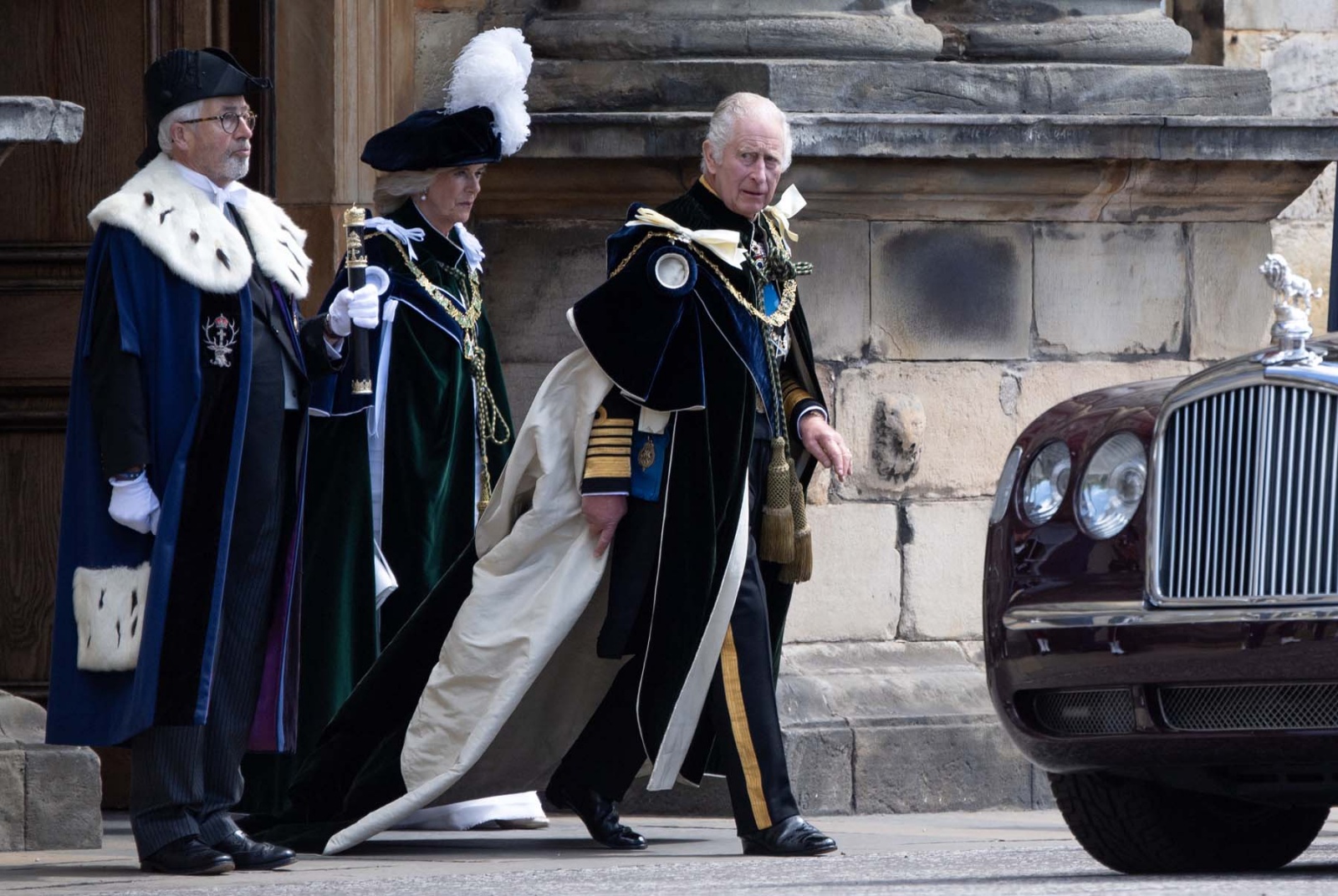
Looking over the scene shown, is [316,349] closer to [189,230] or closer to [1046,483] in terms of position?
[189,230]

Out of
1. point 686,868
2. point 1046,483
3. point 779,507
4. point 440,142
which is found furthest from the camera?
point 440,142

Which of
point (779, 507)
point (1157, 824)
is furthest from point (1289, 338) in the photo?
point (779, 507)

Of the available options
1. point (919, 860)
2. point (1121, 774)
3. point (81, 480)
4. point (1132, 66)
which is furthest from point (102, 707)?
point (1132, 66)

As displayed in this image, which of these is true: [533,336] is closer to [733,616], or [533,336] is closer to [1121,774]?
[733,616]

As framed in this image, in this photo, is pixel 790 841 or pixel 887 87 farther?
pixel 887 87

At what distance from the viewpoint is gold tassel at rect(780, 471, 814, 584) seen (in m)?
6.69

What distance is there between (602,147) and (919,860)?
8.16 feet

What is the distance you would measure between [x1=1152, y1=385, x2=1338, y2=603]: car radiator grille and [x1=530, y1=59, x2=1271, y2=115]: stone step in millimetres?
2689

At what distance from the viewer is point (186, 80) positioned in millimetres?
6355

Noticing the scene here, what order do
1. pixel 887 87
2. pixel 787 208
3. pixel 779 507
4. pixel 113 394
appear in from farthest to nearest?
1. pixel 887 87
2. pixel 787 208
3. pixel 779 507
4. pixel 113 394

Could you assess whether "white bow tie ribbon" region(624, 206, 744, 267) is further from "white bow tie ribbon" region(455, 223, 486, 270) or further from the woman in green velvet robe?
"white bow tie ribbon" region(455, 223, 486, 270)

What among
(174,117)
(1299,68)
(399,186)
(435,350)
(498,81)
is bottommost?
(435,350)

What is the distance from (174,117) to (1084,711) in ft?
7.91

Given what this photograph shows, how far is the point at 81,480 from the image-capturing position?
623 cm
